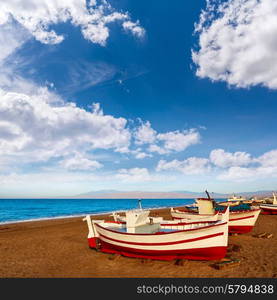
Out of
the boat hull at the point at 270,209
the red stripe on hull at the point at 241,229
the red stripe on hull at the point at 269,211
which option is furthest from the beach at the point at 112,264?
the red stripe on hull at the point at 269,211

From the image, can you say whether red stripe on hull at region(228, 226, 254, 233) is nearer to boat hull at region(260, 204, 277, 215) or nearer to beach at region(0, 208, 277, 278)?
beach at region(0, 208, 277, 278)

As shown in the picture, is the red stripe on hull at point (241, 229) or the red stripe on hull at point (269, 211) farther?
the red stripe on hull at point (269, 211)

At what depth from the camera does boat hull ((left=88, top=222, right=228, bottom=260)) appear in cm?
1165

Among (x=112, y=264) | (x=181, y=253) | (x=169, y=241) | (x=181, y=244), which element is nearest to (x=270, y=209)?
(x=181, y=253)

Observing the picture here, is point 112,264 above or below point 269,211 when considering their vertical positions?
above

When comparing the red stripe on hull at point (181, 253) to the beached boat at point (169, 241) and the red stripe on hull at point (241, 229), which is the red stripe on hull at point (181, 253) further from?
the red stripe on hull at point (241, 229)

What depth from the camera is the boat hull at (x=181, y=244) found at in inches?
459

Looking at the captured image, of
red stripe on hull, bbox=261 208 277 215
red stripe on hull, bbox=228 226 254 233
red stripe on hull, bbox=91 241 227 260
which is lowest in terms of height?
red stripe on hull, bbox=261 208 277 215

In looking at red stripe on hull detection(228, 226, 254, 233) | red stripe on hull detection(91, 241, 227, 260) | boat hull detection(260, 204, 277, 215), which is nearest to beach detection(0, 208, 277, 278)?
red stripe on hull detection(91, 241, 227, 260)

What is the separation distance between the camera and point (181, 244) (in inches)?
471

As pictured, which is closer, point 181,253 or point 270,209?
point 181,253

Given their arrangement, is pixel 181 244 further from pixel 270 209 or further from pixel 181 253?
pixel 270 209
